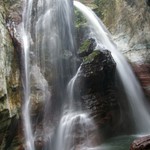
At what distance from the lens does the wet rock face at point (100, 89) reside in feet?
55.3

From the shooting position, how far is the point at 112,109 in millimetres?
17344

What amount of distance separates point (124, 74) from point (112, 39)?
3.87m

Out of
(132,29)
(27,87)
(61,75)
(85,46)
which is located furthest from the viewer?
(132,29)

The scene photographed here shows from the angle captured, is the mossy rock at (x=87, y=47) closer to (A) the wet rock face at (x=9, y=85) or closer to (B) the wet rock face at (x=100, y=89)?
(B) the wet rock face at (x=100, y=89)

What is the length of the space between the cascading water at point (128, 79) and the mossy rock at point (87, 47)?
0.46 metres

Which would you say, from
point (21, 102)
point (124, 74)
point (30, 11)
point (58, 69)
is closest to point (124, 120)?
point (124, 74)

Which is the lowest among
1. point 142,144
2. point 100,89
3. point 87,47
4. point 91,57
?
point 142,144

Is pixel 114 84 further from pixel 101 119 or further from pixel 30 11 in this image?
pixel 30 11

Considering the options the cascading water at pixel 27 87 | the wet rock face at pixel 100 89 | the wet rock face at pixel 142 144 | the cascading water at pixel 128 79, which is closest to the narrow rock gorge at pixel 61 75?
the wet rock face at pixel 100 89

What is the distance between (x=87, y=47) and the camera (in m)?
19.6

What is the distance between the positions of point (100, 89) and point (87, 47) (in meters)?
3.40

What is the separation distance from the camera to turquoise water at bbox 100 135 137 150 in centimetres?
1482

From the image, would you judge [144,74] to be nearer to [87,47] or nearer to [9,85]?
[87,47]

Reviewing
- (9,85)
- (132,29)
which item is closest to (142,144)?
(9,85)
